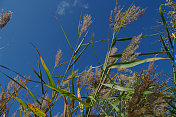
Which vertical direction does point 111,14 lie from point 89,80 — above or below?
above

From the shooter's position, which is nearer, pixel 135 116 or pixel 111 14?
pixel 135 116

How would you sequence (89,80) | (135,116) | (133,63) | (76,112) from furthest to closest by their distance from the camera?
(76,112), (89,80), (133,63), (135,116)

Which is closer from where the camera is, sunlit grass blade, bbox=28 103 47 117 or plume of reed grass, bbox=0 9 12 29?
sunlit grass blade, bbox=28 103 47 117

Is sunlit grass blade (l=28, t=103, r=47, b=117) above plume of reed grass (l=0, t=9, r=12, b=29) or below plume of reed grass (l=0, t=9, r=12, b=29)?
below

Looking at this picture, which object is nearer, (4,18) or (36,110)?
(36,110)

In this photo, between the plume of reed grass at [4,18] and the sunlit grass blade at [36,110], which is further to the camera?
the plume of reed grass at [4,18]

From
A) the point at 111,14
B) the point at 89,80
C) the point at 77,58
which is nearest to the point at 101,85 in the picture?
the point at 89,80

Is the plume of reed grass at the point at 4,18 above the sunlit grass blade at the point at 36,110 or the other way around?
above

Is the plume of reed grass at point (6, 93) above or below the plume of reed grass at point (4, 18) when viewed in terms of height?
below

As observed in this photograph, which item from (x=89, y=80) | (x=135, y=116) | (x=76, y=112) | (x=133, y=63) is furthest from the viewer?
(x=76, y=112)

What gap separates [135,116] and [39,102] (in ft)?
2.30

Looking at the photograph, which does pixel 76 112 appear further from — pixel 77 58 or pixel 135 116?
pixel 135 116

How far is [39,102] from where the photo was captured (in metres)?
1.00

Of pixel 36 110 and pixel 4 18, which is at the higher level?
pixel 4 18
